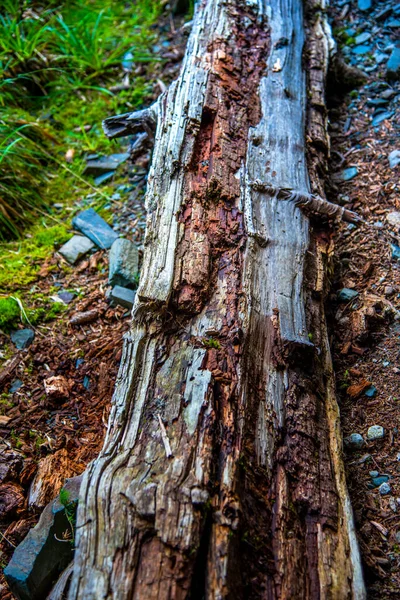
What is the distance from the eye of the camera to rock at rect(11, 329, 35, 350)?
290 centimetres

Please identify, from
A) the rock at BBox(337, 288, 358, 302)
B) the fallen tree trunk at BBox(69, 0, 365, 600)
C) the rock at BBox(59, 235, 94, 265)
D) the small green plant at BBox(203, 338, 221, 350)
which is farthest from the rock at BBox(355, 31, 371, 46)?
the small green plant at BBox(203, 338, 221, 350)

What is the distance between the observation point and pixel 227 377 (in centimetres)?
195

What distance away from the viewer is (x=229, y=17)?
133 inches

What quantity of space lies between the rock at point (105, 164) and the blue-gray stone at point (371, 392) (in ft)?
8.69

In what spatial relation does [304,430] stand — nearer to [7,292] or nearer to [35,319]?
[35,319]

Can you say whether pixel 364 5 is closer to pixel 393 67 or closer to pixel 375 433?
pixel 393 67

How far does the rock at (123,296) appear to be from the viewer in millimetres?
2963

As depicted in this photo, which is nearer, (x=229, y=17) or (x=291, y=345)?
(x=291, y=345)

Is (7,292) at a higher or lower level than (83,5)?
lower

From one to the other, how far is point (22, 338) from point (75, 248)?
31.4 inches

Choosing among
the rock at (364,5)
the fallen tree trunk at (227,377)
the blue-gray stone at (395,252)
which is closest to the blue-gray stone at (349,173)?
the fallen tree trunk at (227,377)

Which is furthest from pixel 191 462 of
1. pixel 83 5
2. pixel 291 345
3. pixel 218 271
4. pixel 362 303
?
pixel 83 5

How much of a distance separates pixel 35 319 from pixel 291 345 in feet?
5.58

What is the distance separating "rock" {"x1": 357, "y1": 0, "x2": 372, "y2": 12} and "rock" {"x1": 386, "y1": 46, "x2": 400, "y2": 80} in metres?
0.77
